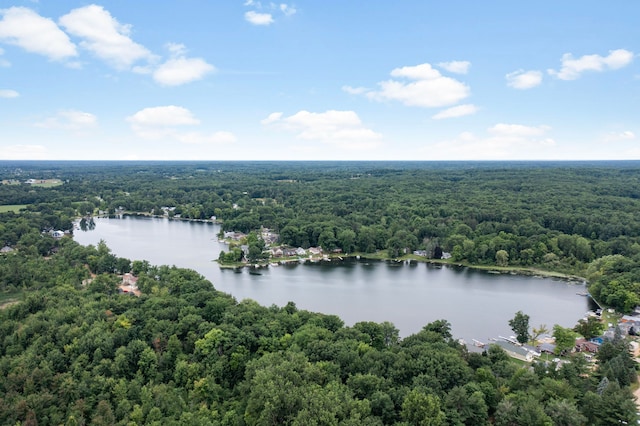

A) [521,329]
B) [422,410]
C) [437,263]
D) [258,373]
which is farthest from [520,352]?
[437,263]

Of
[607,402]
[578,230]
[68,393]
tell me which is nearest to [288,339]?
[68,393]

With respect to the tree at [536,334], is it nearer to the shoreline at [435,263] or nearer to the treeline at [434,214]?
the treeline at [434,214]

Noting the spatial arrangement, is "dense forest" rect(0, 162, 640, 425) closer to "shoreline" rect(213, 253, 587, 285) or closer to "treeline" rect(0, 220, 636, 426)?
"treeline" rect(0, 220, 636, 426)

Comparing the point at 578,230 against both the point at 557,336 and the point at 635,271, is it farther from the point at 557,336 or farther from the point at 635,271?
the point at 557,336

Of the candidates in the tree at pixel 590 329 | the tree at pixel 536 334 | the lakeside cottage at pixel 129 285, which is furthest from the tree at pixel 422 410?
the lakeside cottage at pixel 129 285

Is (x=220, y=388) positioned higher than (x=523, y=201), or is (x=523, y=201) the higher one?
(x=523, y=201)

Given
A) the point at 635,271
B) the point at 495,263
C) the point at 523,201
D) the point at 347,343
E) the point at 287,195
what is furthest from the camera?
the point at 287,195
